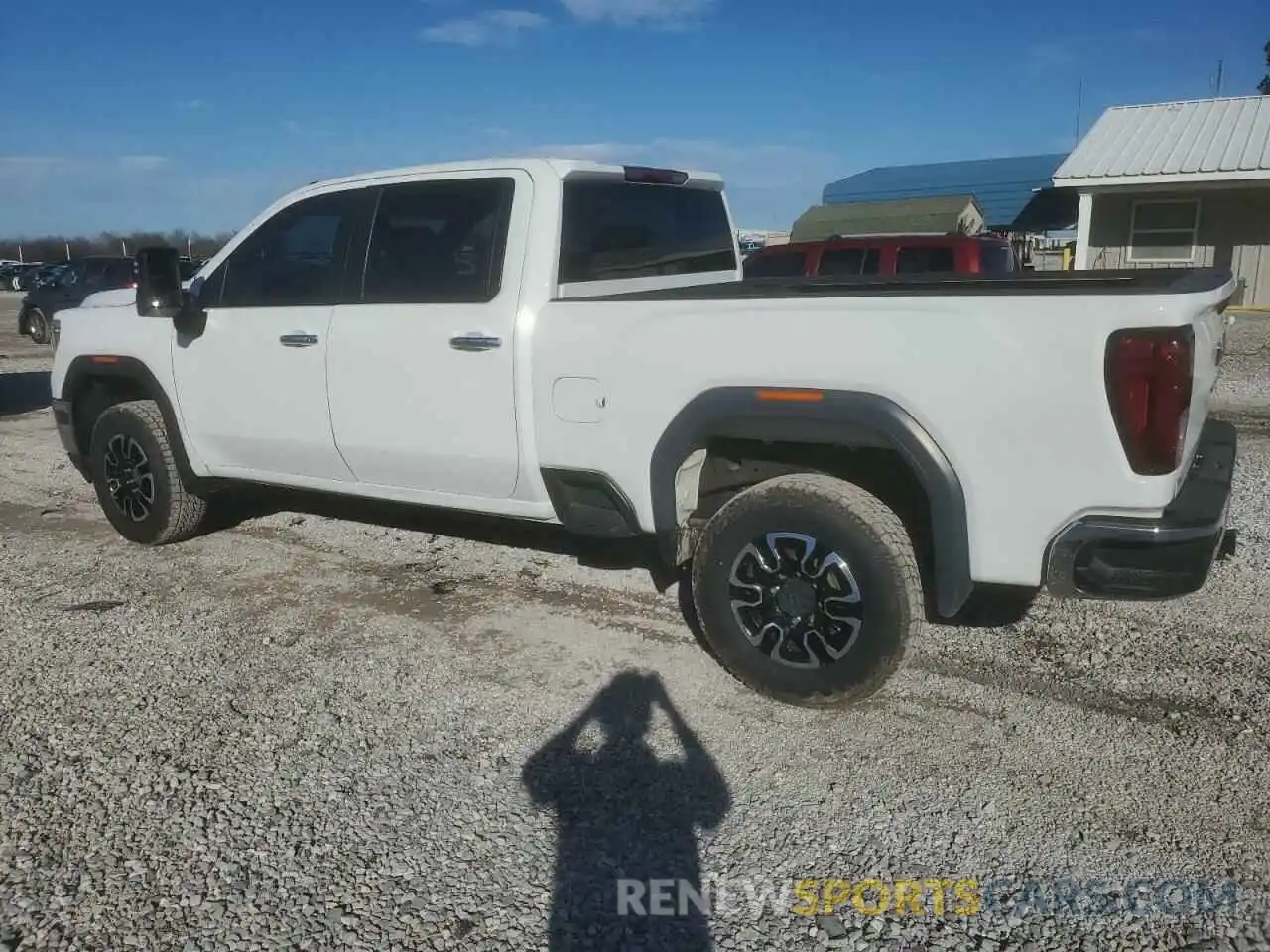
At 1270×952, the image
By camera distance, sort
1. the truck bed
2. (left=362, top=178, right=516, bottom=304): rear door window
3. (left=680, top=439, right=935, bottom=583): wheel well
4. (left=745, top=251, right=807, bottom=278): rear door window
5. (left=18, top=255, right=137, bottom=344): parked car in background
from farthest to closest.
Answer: (left=18, top=255, right=137, bottom=344): parked car in background
(left=745, top=251, right=807, bottom=278): rear door window
(left=362, top=178, right=516, bottom=304): rear door window
(left=680, top=439, right=935, bottom=583): wheel well
the truck bed

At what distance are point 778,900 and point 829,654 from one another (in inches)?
43.1

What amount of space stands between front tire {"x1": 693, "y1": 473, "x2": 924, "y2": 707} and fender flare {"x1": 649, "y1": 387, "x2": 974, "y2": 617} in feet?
0.55

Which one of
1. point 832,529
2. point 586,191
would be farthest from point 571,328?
point 832,529

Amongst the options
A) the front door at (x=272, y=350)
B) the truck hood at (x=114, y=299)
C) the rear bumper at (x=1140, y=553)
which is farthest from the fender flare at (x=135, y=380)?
the rear bumper at (x=1140, y=553)

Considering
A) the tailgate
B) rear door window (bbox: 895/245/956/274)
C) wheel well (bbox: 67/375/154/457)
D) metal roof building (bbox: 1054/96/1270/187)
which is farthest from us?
metal roof building (bbox: 1054/96/1270/187)

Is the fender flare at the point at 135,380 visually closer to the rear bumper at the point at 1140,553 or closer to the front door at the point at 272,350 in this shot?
the front door at the point at 272,350

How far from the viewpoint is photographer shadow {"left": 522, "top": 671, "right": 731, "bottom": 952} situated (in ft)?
8.61

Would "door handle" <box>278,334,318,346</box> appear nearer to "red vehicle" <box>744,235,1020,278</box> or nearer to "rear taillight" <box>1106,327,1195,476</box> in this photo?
"rear taillight" <box>1106,327,1195,476</box>

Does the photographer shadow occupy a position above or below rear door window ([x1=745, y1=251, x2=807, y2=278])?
below

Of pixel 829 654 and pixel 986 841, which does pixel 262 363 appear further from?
pixel 986 841

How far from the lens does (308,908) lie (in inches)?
106

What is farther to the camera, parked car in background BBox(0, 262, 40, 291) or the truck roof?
parked car in background BBox(0, 262, 40, 291)

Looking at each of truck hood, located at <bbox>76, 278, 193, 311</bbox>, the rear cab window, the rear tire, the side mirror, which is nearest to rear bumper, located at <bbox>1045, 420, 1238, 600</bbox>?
the rear cab window

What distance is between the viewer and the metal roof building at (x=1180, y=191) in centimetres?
1727
